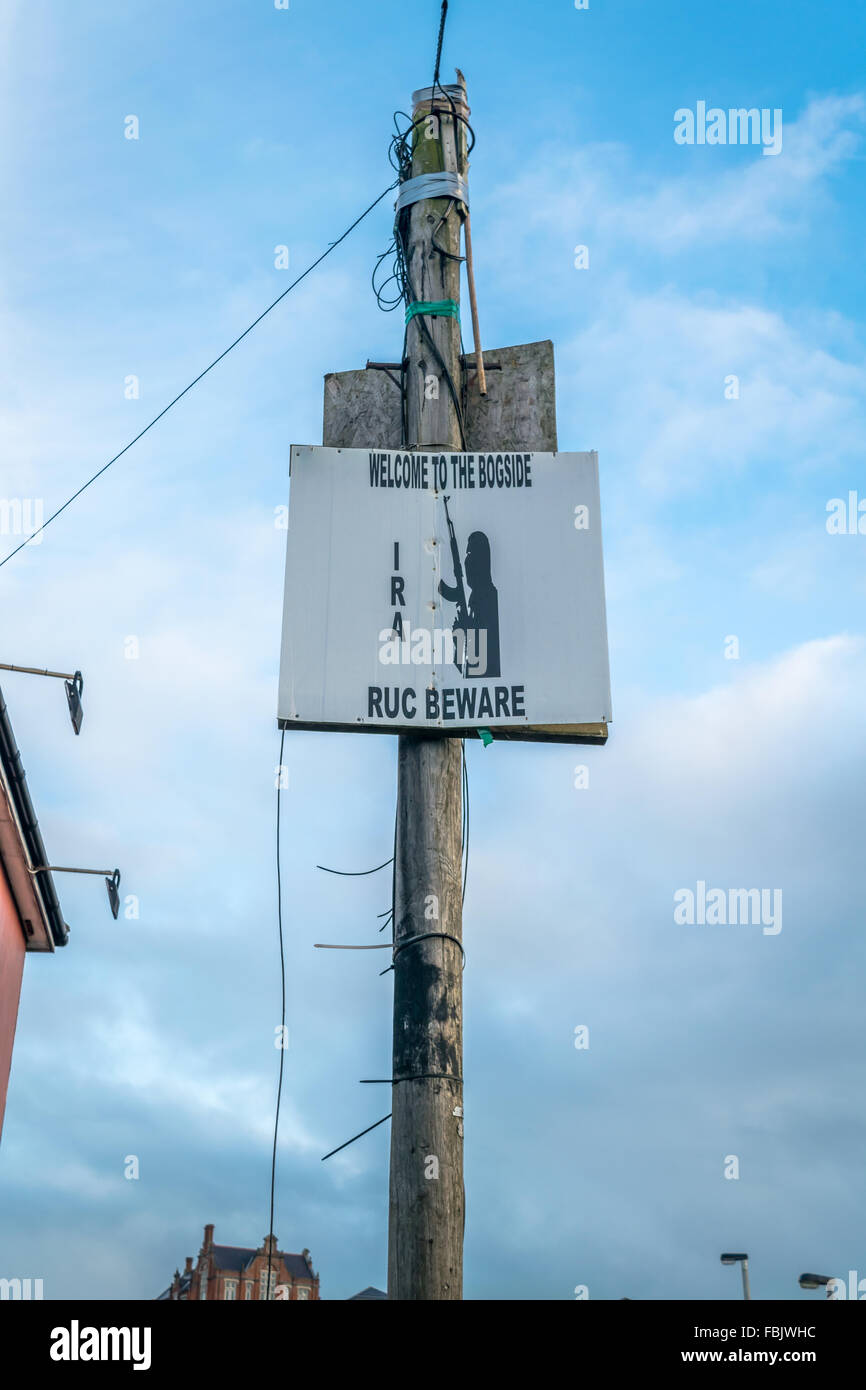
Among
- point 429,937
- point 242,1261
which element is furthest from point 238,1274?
point 429,937

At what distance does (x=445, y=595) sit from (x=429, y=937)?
60.1 inches

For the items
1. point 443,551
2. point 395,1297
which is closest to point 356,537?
point 443,551

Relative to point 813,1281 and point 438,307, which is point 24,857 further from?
point 813,1281

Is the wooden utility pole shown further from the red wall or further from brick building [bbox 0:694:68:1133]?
the red wall

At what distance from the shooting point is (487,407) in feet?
20.1

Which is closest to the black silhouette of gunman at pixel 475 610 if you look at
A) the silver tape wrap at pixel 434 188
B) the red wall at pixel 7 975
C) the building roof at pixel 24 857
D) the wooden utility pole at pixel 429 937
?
the wooden utility pole at pixel 429 937

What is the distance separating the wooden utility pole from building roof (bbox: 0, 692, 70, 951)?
7202 mm

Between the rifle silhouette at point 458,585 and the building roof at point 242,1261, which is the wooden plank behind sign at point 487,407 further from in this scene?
the building roof at point 242,1261

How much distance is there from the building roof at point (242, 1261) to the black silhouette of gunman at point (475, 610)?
7265cm

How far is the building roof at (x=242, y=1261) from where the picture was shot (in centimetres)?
7106

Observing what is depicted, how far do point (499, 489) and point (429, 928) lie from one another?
2067mm

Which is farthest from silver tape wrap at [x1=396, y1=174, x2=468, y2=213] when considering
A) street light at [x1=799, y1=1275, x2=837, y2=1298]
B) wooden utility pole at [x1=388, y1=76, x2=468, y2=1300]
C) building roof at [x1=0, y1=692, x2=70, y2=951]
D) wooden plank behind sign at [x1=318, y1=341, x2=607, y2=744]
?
street light at [x1=799, y1=1275, x2=837, y2=1298]
